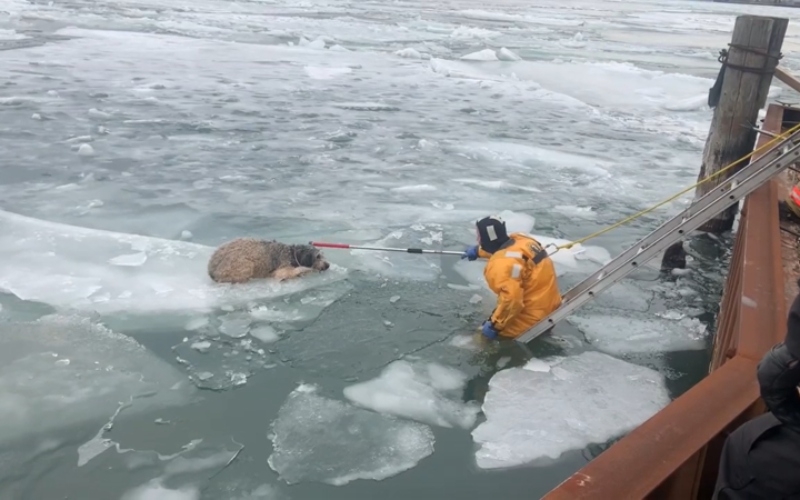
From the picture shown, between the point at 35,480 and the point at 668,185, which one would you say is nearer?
the point at 35,480

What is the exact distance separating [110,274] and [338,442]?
9.19 ft

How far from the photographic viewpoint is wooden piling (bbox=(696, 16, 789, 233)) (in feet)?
19.4

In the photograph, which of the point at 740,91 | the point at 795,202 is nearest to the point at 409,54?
the point at 740,91

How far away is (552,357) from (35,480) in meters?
3.05

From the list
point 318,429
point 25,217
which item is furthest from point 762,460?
point 25,217

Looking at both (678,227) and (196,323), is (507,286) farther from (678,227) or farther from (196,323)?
(196,323)

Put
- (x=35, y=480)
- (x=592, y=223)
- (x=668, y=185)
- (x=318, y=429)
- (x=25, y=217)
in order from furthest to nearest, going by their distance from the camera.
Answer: (x=668, y=185) < (x=592, y=223) < (x=25, y=217) < (x=318, y=429) < (x=35, y=480)

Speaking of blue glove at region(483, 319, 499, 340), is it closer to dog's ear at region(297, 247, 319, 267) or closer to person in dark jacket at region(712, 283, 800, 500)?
dog's ear at region(297, 247, 319, 267)

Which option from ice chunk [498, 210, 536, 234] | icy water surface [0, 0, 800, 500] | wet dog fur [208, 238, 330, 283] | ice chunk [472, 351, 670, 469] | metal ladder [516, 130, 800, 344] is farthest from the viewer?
ice chunk [498, 210, 536, 234]

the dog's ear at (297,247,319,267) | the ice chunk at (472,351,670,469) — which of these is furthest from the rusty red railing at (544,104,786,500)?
the dog's ear at (297,247,319,267)

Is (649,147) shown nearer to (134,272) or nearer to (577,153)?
(577,153)

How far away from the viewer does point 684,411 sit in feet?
7.26

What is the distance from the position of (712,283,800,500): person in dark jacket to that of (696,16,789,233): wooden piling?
494 cm

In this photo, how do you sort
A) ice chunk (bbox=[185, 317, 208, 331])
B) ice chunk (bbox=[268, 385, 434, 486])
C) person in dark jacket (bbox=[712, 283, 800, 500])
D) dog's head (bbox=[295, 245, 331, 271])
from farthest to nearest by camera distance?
dog's head (bbox=[295, 245, 331, 271]) < ice chunk (bbox=[185, 317, 208, 331]) < ice chunk (bbox=[268, 385, 434, 486]) < person in dark jacket (bbox=[712, 283, 800, 500])
